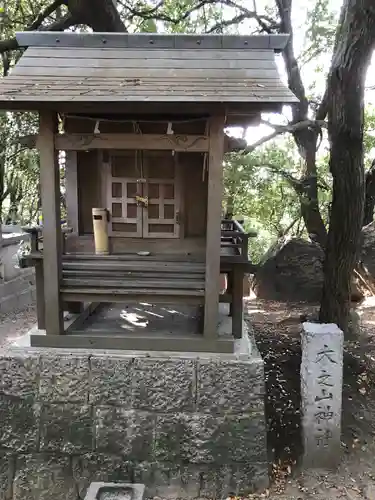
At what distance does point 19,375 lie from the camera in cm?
443

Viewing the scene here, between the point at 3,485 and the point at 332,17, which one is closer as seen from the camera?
the point at 3,485

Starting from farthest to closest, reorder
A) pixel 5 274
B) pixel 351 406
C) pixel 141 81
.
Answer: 1. pixel 5 274
2. pixel 351 406
3. pixel 141 81

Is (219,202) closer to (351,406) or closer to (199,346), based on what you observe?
(199,346)

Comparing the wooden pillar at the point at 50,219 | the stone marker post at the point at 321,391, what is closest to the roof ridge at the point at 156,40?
the wooden pillar at the point at 50,219

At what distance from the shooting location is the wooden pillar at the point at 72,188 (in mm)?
5020

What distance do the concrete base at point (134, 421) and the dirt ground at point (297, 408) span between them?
17.1 inches

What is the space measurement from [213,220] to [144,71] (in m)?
1.60

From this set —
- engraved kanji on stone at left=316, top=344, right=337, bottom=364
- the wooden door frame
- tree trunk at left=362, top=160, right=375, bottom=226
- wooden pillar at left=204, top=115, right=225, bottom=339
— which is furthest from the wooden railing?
tree trunk at left=362, top=160, right=375, bottom=226

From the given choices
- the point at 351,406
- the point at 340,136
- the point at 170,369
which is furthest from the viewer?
the point at 340,136

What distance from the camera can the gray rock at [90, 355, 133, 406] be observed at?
4.38m

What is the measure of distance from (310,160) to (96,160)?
598 cm

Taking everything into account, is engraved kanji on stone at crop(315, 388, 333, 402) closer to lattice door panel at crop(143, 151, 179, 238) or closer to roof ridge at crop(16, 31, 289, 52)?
lattice door panel at crop(143, 151, 179, 238)

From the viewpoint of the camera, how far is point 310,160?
31.4 ft

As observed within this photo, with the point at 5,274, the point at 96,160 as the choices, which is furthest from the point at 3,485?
the point at 5,274
